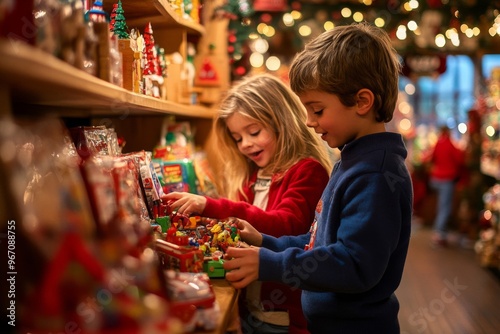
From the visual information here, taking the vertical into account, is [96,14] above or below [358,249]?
above

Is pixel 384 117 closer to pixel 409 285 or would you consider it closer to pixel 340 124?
pixel 340 124

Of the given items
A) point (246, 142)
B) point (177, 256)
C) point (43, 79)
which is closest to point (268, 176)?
point (246, 142)

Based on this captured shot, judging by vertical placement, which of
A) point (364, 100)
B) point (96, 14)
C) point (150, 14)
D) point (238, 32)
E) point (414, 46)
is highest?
point (414, 46)

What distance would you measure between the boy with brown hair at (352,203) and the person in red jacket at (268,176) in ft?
1.19

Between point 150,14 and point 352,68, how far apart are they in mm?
1000

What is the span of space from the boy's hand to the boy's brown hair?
48cm

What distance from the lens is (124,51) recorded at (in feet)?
5.43

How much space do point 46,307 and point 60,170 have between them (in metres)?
0.31

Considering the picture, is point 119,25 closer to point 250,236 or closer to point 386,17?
point 250,236

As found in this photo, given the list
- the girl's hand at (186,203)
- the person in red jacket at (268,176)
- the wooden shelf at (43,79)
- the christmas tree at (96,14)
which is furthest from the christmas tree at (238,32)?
the wooden shelf at (43,79)

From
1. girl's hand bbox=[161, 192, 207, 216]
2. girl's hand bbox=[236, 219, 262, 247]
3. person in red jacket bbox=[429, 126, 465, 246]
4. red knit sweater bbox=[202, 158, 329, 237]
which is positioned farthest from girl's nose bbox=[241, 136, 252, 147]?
person in red jacket bbox=[429, 126, 465, 246]

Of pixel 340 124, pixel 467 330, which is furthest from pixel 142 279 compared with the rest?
pixel 467 330

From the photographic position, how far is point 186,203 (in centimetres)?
203

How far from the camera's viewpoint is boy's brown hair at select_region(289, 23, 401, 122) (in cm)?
151
